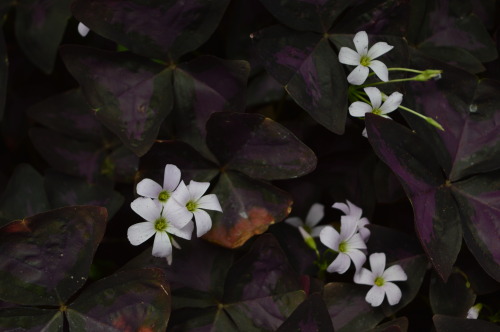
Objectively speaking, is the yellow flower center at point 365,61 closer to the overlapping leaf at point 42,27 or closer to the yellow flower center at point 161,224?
the yellow flower center at point 161,224

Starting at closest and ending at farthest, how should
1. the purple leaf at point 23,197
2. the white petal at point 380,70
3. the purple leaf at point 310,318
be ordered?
the purple leaf at point 310,318 → the white petal at point 380,70 → the purple leaf at point 23,197

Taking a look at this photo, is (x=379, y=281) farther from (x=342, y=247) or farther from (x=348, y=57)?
(x=348, y=57)

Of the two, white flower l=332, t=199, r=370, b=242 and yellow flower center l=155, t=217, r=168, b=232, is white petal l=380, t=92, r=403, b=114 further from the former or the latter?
yellow flower center l=155, t=217, r=168, b=232

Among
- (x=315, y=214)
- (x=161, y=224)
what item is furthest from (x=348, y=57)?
(x=161, y=224)

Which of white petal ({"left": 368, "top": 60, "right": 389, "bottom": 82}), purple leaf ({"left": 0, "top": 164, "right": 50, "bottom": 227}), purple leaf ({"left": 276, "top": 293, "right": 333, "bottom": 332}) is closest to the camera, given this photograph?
purple leaf ({"left": 276, "top": 293, "right": 333, "bottom": 332})

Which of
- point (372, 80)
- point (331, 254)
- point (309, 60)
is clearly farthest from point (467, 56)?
point (331, 254)

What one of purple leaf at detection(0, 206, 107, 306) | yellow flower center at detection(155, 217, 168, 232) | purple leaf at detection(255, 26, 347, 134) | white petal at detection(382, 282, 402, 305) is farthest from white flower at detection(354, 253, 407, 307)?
purple leaf at detection(0, 206, 107, 306)

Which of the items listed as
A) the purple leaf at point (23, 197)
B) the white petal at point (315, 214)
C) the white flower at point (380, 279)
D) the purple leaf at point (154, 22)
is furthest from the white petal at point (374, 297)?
the purple leaf at point (23, 197)
